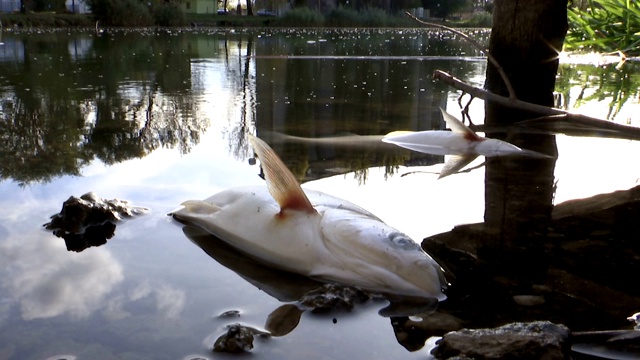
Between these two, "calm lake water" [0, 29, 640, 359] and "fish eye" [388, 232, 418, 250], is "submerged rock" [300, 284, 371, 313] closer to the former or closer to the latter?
"calm lake water" [0, 29, 640, 359]

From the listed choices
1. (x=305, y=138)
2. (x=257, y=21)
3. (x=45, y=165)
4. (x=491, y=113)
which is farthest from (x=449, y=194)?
(x=257, y=21)

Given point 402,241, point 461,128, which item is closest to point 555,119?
point 461,128

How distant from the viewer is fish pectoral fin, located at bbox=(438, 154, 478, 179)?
150 inches

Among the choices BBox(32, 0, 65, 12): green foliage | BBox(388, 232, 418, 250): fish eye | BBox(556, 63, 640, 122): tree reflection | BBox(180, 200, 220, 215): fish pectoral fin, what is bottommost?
BBox(180, 200, 220, 215): fish pectoral fin

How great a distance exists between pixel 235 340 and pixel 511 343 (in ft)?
2.31

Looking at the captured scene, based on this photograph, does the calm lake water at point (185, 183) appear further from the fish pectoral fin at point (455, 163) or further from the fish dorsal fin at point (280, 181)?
the fish dorsal fin at point (280, 181)

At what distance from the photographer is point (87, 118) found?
17.7 ft

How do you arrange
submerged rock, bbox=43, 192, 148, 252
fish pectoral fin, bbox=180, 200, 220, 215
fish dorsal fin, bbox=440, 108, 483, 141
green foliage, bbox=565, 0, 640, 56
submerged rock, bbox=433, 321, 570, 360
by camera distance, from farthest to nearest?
green foliage, bbox=565, 0, 640, 56 → fish dorsal fin, bbox=440, 108, 483, 141 → fish pectoral fin, bbox=180, 200, 220, 215 → submerged rock, bbox=43, 192, 148, 252 → submerged rock, bbox=433, 321, 570, 360

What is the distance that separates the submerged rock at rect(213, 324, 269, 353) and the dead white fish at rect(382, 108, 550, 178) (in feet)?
7.54

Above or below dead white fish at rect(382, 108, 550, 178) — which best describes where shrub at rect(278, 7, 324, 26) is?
above

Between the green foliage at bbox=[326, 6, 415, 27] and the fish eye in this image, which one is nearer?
the fish eye

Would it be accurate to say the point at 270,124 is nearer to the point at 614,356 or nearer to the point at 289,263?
the point at 289,263

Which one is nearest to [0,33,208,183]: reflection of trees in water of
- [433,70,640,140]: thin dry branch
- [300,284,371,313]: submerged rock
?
[433,70,640,140]: thin dry branch

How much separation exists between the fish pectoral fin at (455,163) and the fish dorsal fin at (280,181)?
1491 mm
